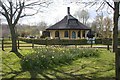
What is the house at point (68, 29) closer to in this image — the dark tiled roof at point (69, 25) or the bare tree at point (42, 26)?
the dark tiled roof at point (69, 25)

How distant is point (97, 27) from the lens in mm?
53125

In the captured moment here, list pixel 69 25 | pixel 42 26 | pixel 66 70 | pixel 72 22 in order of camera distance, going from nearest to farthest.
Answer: pixel 66 70 → pixel 69 25 → pixel 72 22 → pixel 42 26

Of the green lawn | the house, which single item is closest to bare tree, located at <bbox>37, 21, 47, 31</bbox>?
the house

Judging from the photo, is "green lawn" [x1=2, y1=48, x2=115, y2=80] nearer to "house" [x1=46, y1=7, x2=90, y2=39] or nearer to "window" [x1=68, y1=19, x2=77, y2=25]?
"house" [x1=46, y1=7, x2=90, y2=39]

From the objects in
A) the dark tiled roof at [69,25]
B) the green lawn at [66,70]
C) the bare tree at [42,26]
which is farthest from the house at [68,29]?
the green lawn at [66,70]

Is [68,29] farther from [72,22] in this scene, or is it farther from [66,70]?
[66,70]

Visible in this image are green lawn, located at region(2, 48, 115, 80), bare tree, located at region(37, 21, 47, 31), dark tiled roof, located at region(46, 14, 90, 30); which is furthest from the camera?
bare tree, located at region(37, 21, 47, 31)

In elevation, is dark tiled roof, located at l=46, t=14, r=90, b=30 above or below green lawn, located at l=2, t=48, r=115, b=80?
above

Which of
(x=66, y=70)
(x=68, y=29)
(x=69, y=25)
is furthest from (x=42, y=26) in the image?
(x=66, y=70)

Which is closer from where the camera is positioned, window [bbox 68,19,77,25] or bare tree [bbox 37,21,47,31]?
window [bbox 68,19,77,25]

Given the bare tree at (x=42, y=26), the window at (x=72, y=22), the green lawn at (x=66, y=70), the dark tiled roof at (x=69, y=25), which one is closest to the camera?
the green lawn at (x=66, y=70)

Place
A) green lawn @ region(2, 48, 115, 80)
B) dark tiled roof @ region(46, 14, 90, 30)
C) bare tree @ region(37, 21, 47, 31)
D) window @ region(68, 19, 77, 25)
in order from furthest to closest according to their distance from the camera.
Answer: bare tree @ region(37, 21, 47, 31) < window @ region(68, 19, 77, 25) < dark tiled roof @ region(46, 14, 90, 30) < green lawn @ region(2, 48, 115, 80)

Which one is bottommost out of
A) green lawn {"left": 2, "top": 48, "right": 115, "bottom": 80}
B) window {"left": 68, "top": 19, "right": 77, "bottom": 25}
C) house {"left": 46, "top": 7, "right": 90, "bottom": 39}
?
green lawn {"left": 2, "top": 48, "right": 115, "bottom": 80}

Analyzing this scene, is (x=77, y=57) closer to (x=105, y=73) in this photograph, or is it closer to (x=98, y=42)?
(x=105, y=73)
